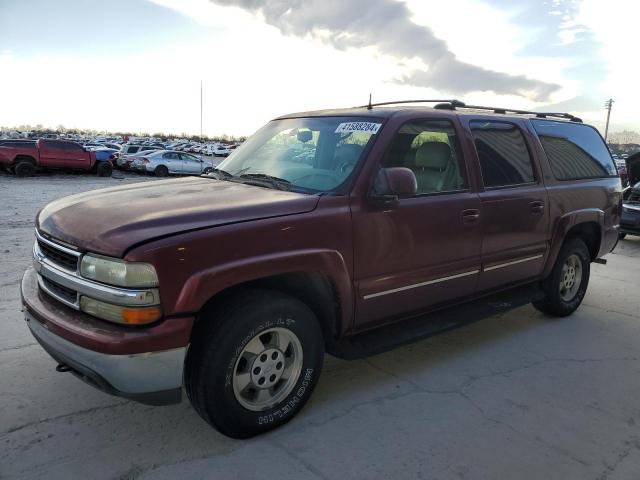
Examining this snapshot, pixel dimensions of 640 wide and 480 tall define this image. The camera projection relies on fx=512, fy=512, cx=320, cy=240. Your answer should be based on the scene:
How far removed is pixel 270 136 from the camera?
13.4 ft

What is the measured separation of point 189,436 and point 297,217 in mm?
1387

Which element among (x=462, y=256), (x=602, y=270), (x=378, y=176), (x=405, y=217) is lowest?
(x=602, y=270)

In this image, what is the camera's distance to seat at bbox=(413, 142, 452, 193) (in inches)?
142

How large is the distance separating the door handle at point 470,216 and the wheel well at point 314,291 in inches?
49.7

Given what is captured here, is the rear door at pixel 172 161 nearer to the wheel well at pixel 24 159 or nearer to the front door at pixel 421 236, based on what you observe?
the wheel well at pixel 24 159

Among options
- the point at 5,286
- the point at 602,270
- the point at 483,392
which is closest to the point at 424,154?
the point at 483,392

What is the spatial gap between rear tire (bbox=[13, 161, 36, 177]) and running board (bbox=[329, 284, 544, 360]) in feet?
73.1

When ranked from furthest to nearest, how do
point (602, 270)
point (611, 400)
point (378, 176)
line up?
point (602, 270) < point (611, 400) < point (378, 176)

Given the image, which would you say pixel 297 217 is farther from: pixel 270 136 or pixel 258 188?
pixel 270 136

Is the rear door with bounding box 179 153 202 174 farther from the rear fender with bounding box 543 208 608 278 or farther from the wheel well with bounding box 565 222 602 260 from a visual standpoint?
the rear fender with bounding box 543 208 608 278

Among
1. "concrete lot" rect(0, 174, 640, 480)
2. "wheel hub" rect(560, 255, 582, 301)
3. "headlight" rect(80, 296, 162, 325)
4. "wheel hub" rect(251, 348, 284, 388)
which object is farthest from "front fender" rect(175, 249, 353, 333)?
"wheel hub" rect(560, 255, 582, 301)

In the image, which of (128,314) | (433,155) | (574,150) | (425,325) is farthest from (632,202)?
(128,314)

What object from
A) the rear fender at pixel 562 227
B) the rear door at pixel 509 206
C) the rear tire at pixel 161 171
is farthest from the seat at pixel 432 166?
the rear tire at pixel 161 171

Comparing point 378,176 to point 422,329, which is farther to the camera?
point 422,329
